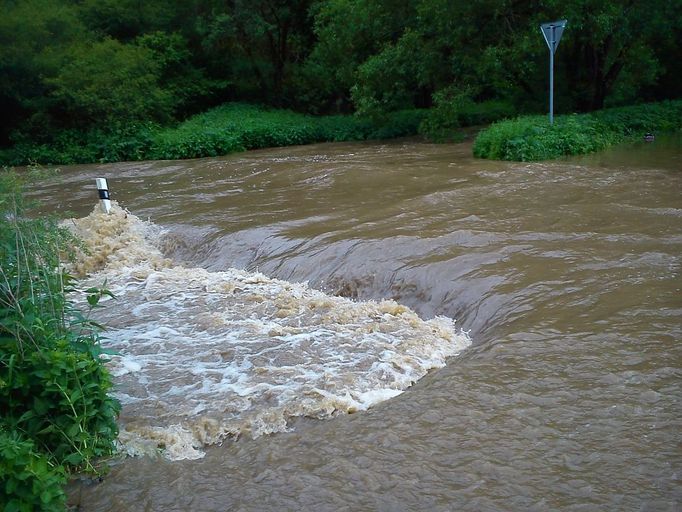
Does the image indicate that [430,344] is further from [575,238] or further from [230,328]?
[575,238]

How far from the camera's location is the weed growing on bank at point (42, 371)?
4.76 m

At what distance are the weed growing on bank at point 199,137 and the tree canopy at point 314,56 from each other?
82 centimetres

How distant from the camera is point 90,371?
4918 millimetres

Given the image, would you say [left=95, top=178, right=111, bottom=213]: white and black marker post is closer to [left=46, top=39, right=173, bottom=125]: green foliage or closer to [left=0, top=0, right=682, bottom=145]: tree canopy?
[left=0, top=0, right=682, bottom=145]: tree canopy

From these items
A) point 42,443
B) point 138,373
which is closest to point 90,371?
point 42,443

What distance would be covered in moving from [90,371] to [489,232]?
20.6 feet

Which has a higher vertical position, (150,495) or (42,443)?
(42,443)

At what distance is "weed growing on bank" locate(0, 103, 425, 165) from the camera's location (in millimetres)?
24844

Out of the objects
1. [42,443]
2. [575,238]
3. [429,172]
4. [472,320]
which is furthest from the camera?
[429,172]

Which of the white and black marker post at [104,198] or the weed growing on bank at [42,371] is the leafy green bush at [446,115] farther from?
the weed growing on bank at [42,371]

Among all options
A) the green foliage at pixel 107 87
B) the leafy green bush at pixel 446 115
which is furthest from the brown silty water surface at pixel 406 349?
the green foliage at pixel 107 87

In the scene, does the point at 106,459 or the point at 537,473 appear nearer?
the point at 537,473

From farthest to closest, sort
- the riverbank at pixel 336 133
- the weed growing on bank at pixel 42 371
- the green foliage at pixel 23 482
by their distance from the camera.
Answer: the riverbank at pixel 336 133, the weed growing on bank at pixel 42 371, the green foliage at pixel 23 482

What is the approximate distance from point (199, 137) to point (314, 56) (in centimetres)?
858
